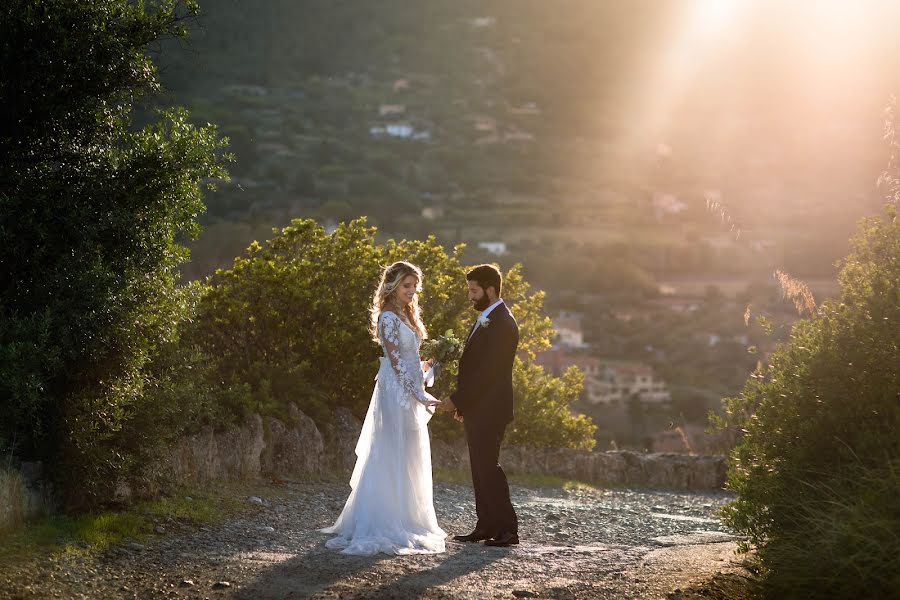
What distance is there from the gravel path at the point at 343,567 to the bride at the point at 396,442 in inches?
14.7

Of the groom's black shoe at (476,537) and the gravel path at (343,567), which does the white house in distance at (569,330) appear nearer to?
the gravel path at (343,567)

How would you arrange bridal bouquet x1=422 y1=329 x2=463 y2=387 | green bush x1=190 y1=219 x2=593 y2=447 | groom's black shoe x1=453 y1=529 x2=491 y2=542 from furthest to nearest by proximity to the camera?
green bush x1=190 y1=219 x2=593 y2=447 → bridal bouquet x1=422 y1=329 x2=463 y2=387 → groom's black shoe x1=453 y1=529 x2=491 y2=542

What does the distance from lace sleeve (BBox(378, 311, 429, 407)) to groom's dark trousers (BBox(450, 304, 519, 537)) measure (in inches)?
14.1

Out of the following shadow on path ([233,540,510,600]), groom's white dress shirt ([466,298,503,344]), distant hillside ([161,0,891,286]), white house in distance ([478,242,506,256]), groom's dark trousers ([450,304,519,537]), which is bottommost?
shadow on path ([233,540,510,600])

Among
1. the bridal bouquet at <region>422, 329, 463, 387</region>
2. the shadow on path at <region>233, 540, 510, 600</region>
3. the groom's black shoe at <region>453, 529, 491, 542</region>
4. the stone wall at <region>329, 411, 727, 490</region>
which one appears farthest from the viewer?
the stone wall at <region>329, 411, 727, 490</region>

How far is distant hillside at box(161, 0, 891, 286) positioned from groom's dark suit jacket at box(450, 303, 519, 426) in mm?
52080

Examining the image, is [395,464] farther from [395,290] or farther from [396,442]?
[395,290]

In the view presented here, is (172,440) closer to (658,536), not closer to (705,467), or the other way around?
(658,536)

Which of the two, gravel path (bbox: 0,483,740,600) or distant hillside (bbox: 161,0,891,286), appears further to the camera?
distant hillside (bbox: 161,0,891,286)

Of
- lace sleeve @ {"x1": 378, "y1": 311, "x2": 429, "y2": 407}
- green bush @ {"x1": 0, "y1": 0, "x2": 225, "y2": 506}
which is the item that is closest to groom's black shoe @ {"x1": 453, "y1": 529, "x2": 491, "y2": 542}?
lace sleeve @ {"x1": 378, "y1": 311, "x2": 429, "y2": 407}

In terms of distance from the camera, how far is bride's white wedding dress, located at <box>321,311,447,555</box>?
874 centimetres

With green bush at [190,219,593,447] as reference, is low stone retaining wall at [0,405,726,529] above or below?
below

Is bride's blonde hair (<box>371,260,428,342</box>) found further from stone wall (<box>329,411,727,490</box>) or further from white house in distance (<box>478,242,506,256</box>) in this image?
white house in distance (<box>478,242,506,256</box>)

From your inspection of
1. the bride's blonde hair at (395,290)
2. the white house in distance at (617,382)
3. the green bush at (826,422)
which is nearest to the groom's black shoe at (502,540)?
the bride's blonde hair at (395,290)
